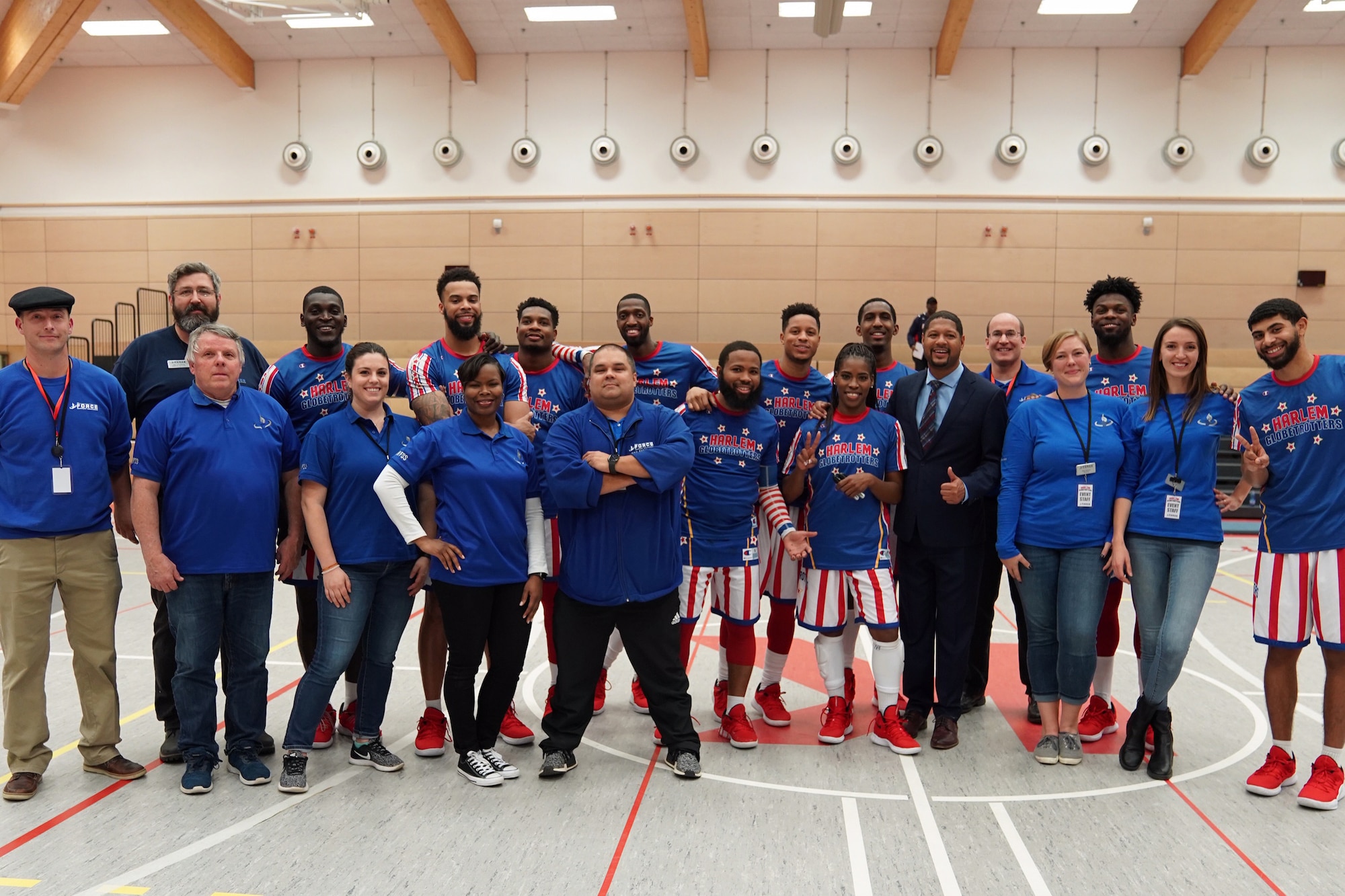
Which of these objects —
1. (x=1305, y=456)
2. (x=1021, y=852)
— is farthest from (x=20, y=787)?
(x=1305, y=456)

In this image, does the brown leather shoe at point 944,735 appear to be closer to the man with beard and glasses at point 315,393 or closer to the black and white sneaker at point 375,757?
the black and white sneaker at point 375,757

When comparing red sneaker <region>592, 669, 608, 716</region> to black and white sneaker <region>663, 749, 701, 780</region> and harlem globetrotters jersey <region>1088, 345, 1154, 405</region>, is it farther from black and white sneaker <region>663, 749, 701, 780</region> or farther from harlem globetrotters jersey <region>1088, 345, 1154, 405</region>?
harlem globetrotters jersey <region>1088, 345, 1154, 405</region>

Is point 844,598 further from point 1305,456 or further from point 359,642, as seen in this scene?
point 359,642

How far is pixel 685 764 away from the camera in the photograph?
13.0 feet

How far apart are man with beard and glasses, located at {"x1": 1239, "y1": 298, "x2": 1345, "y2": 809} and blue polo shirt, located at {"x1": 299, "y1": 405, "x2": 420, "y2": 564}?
3831 millimetres

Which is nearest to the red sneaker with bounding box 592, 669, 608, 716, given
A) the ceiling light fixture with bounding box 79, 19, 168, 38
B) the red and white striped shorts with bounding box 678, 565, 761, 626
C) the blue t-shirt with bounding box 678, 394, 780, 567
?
the red and white striped shorts with bounding box 678, 565, 761, 626

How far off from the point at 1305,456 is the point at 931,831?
2328 mm

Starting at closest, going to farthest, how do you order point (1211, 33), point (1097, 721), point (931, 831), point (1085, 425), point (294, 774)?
1. point (931, 831)
2. point (294, 774)
3. point (1085, 425)
4. point (1097, 721)
5. point (1211, 33)

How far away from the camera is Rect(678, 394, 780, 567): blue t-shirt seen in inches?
171

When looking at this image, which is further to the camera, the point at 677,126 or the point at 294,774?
the point at 677,126

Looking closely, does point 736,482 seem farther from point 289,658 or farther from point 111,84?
point 111,84

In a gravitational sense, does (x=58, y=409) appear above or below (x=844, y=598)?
above

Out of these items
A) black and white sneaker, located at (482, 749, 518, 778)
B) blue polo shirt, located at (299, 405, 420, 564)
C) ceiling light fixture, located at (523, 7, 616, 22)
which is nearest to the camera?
blue polo shirt, located at (299, 405, 420, 564)

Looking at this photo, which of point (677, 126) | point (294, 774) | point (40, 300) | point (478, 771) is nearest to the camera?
point (40, 300)
